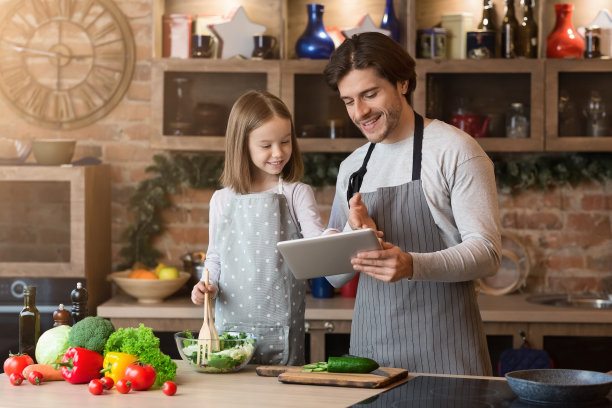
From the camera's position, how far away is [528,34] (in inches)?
151

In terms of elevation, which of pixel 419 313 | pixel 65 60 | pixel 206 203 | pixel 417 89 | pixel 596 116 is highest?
pixel 65 60

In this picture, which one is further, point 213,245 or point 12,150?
point 12,150

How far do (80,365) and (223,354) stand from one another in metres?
0.34

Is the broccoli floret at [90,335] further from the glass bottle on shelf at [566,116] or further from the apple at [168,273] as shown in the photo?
the glass bottle on shelf at [566,116]

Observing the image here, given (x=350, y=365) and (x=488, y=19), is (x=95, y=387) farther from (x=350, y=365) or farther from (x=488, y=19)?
(x=488, y=19)

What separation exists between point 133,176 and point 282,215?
178 centimetres

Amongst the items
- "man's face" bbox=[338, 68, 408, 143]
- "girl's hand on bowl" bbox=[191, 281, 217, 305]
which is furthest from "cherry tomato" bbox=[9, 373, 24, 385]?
"man's face" bbox=[338, 68, 408, 143]

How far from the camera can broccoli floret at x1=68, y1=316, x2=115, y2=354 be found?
2062 millimetres

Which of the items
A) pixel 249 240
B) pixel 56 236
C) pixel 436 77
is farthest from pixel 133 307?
pixel 436 77

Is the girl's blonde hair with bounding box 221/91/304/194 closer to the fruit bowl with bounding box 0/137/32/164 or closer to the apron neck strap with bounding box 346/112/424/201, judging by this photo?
the apron neck strap with bounding box 346/112/424/201

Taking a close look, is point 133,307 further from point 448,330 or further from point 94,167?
point 448,330

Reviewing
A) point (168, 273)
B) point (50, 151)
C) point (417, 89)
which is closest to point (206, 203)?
point (168, 273)

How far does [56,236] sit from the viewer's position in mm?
3680

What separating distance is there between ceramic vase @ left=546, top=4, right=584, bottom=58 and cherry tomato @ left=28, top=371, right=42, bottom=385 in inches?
106
